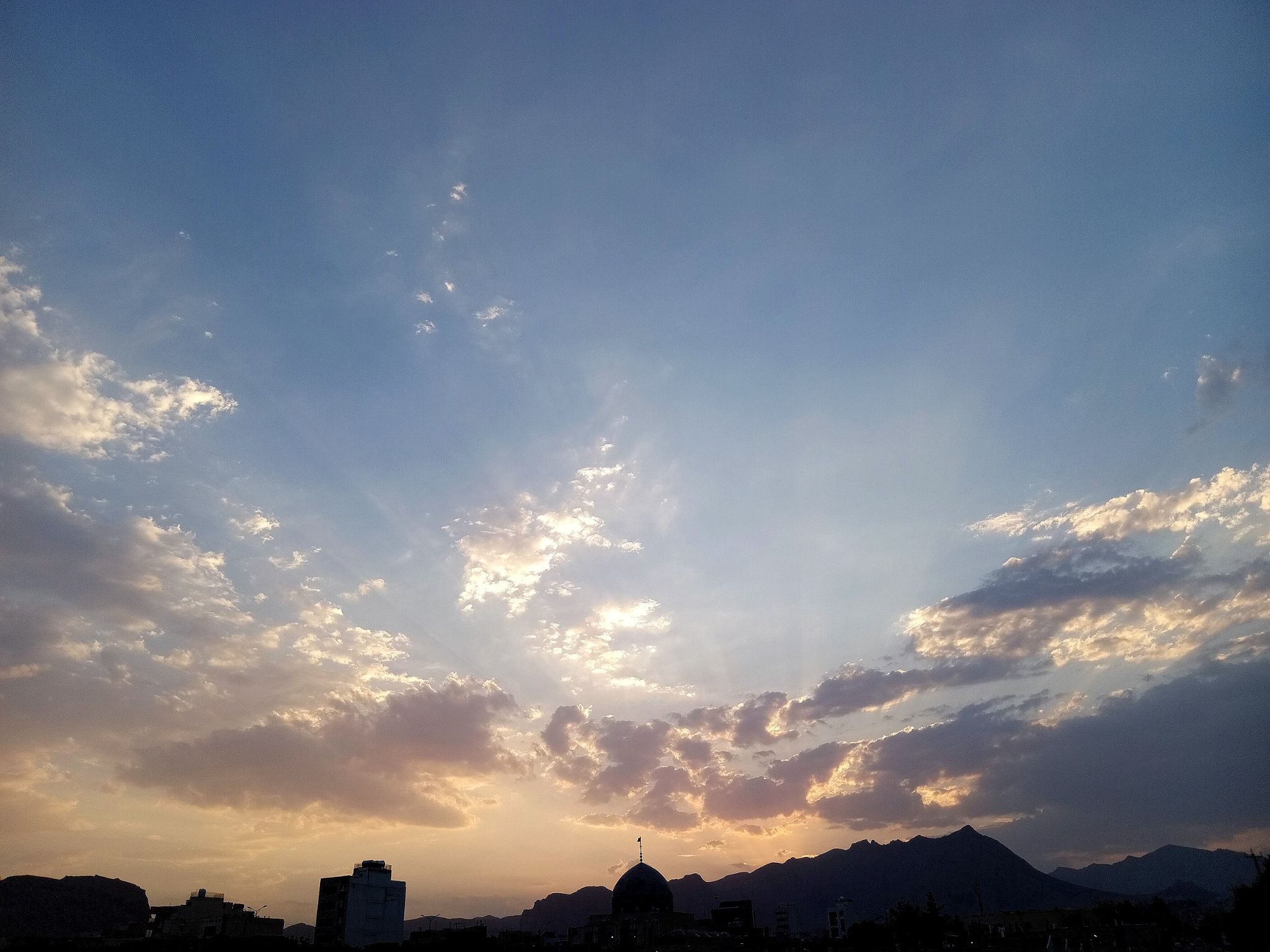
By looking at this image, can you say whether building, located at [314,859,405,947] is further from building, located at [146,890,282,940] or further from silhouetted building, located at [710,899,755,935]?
silhouetted building, located at [710,899,755,935]

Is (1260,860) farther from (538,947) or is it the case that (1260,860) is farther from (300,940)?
(300,940)

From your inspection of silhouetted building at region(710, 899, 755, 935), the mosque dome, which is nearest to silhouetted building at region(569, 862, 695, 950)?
the mosque dome

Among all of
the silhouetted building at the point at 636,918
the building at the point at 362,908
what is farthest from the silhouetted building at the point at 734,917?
the building at the point at 362,908

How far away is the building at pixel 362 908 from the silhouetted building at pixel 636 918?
38.2 metres

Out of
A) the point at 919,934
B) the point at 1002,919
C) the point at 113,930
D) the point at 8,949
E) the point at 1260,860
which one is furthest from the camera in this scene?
the point at 1002,919

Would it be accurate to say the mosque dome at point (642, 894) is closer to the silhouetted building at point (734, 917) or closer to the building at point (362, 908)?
the silhouetted building at point (734, 917)

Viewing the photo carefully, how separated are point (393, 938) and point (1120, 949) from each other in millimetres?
140210

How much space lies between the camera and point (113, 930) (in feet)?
481

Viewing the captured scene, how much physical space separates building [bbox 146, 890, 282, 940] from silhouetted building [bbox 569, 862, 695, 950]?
5678 cm

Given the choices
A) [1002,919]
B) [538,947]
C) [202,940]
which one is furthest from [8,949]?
[1002,919]

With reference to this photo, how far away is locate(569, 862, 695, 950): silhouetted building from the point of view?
149 meters

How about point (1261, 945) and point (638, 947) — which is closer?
point (1261, 945)

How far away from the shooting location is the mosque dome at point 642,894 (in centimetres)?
16350

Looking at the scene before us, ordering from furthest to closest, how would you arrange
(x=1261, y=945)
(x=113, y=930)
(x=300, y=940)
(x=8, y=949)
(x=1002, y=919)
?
1. (x=1002, y=919)
2. (x=113, y=930)
3. (x=300, y=940)
4. (x=1261, y=945)
5. (x=8, y=949)
